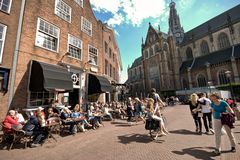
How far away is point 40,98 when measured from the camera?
8.71 metres

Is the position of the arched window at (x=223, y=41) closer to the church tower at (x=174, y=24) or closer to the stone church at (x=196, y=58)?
the stone church at (x=196, y=58)

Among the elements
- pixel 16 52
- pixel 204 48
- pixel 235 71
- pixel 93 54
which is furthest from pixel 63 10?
pixel 204 48

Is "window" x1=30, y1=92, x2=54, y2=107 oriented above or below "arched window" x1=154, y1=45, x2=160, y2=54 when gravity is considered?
below

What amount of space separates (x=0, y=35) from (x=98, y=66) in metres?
8.69

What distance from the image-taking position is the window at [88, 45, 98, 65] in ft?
45.5

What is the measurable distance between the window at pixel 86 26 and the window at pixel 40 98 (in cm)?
756

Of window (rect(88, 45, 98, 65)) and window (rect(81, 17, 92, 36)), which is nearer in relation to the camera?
window (rect(81, 17, 92, 36))

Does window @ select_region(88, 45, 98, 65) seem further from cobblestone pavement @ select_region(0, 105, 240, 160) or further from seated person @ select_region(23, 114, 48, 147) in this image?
cobblestone pavement @ select_region(0, 105, 240, 160)

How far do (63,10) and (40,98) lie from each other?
25.7 feet

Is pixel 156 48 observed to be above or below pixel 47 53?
above

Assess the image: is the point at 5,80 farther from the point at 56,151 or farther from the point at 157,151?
the point at 157,151

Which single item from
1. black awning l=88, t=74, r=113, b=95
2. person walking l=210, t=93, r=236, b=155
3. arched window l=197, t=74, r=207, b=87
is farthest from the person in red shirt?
arched window l=197, t=74, r=207, b=87

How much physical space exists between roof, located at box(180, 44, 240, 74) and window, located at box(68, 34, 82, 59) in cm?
3855

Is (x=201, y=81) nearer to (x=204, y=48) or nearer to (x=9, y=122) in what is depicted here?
(x=204, y=48)
